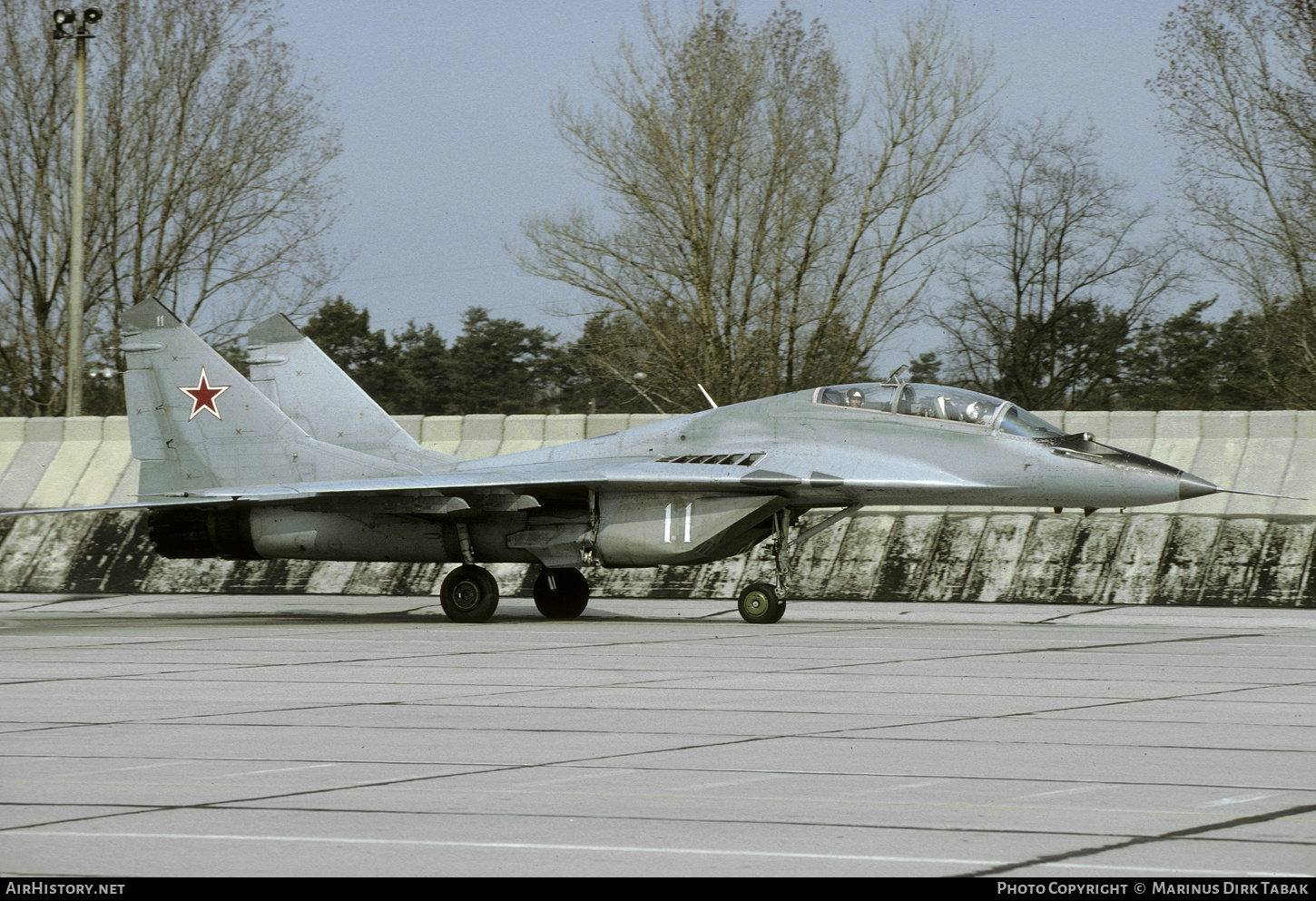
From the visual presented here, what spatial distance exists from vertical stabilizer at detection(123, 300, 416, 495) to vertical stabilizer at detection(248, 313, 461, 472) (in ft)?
3.50

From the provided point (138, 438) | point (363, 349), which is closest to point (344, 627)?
point (138, 438)

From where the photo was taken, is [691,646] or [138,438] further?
[138,438]

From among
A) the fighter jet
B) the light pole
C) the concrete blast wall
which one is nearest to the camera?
the fighter jet

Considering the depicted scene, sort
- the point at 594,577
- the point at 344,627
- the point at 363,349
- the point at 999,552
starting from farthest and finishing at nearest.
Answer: the point at 363,349, the point at 594,577, the point at 999,552, the point at 344,627

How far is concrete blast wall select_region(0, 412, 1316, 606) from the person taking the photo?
19.3m

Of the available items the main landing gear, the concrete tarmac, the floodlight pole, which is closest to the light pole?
the floodlight pole

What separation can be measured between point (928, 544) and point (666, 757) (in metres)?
14.1

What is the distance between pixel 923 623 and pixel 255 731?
10253 millimetres

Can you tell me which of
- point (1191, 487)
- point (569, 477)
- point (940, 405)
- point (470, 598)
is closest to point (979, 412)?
point (940, 405)

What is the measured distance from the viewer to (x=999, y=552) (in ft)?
66.7

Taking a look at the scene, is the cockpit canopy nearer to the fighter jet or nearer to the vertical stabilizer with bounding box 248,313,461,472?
the fighter jet

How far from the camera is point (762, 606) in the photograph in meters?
16.1

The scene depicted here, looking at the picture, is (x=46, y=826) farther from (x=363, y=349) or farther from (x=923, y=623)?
(x=363, y=349)

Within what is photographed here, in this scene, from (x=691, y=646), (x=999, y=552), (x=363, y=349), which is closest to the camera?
(x=691, y=646)
